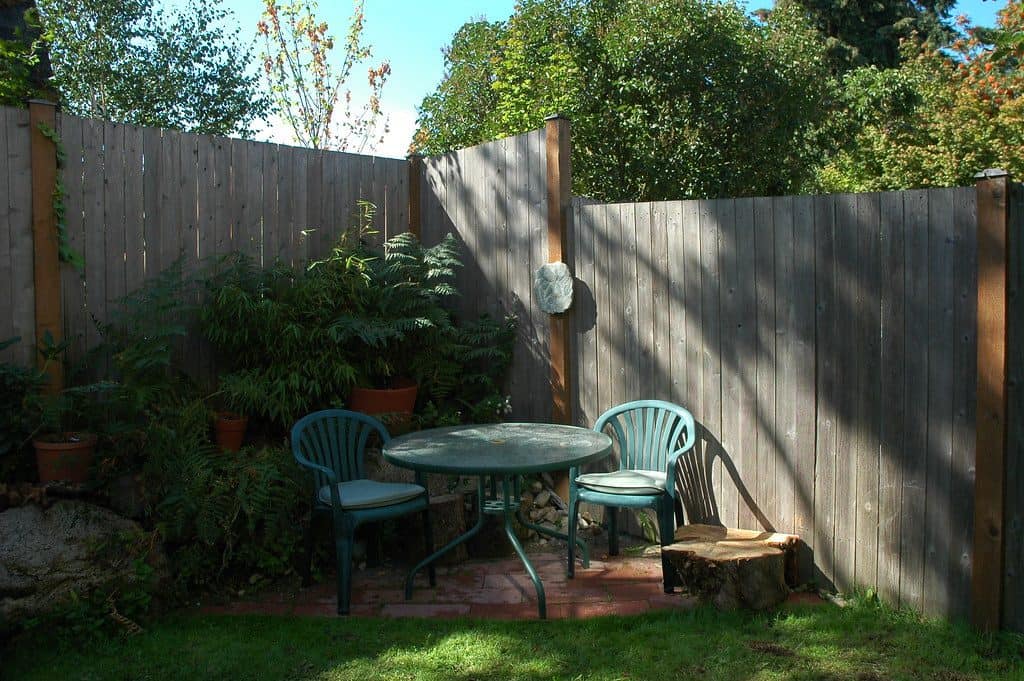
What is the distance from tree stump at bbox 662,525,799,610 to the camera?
350cm

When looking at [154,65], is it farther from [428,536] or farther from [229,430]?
[428,536]

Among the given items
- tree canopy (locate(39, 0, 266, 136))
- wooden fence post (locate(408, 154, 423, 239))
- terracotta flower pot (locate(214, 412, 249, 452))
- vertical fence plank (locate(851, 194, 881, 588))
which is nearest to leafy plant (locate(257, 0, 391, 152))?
tree canopy (locate(39, 0, 266, 136))

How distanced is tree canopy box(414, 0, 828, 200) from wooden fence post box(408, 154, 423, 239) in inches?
104

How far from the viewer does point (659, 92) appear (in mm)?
8570

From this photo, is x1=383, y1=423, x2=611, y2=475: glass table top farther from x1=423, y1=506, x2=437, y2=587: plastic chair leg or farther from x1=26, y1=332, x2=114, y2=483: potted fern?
x1=26, y1=332, x2=114, y2=483: potted fern

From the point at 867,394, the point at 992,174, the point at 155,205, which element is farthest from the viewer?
the point at 155,205

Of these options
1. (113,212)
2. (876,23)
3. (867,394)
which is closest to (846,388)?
(867,394)

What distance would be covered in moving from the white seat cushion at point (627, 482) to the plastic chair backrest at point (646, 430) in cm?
13

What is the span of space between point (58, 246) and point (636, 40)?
19.6 ft

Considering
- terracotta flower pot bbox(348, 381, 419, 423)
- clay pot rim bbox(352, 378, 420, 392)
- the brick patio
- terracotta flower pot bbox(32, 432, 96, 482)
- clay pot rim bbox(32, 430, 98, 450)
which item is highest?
clay pot rim bbox(352, 378, 420, 392)

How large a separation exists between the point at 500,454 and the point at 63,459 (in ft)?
6.85

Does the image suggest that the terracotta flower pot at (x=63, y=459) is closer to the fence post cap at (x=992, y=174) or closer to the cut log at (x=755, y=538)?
the cut log at (x=755, y=538)

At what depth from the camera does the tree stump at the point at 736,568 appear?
350cm

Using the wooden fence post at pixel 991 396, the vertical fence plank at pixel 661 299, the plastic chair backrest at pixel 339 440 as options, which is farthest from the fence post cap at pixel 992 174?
the plastic chair backrest at pixel 339 440
